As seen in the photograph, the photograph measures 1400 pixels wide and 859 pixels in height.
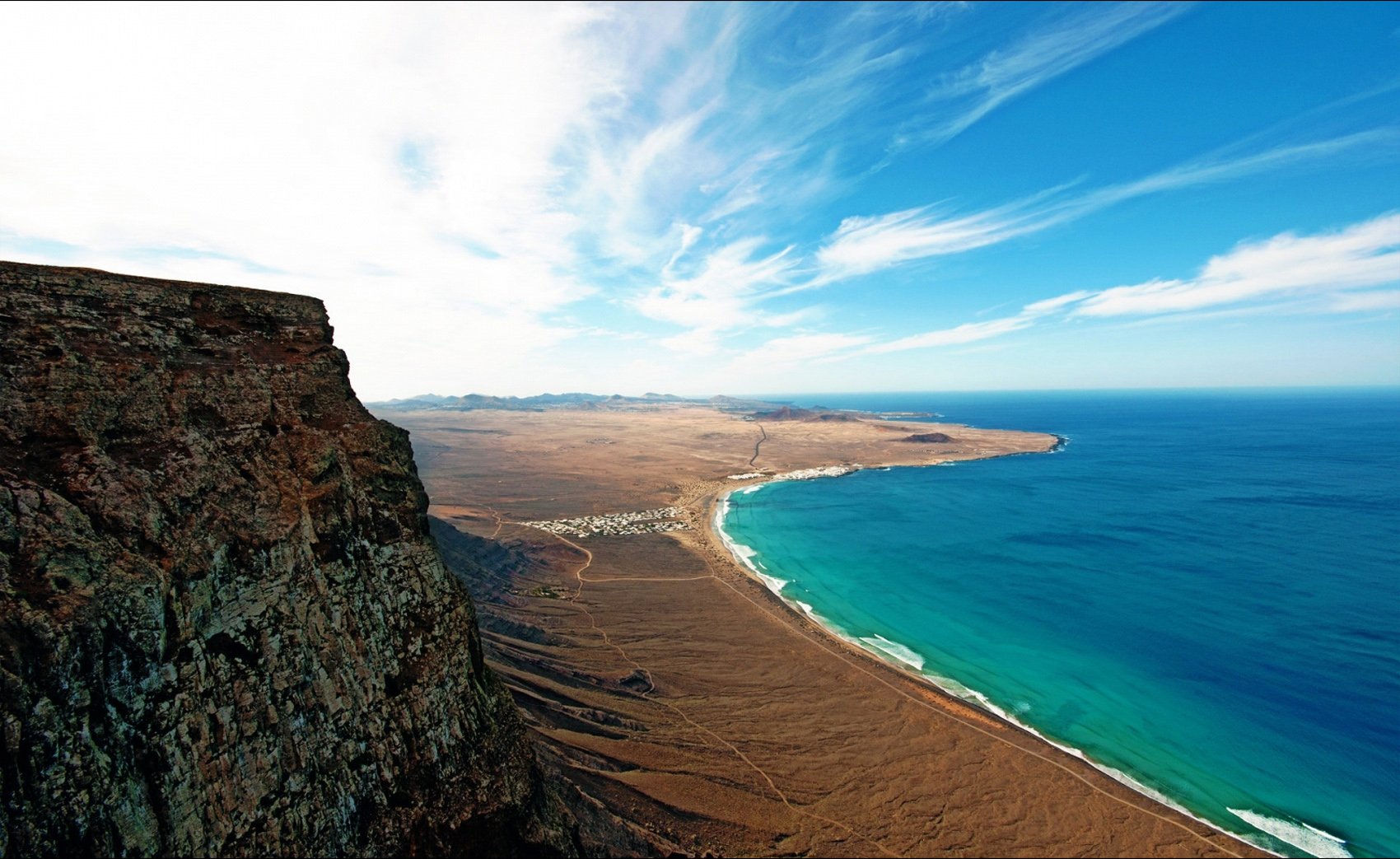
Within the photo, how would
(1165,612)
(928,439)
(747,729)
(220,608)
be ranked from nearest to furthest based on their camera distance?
(220,608) < (747,729) < (1165,612) < (928,439)

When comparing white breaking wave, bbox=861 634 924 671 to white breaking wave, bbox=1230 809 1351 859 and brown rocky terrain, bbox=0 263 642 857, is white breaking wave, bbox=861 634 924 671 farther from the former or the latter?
brown rocky terrain, bbox=0 263 642 857

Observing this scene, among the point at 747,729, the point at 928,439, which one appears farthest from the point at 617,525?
the point at 928,439

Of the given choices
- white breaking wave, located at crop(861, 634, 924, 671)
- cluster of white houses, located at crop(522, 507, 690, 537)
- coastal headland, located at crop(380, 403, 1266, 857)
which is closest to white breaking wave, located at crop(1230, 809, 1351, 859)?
coastal headland, located at crop(380, 403, 1266, 857)

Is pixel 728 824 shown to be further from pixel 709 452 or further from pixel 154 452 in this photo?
pixel 709 452

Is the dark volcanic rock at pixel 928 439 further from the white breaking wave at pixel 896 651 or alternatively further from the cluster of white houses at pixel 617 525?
the white breaking wave at pixel 896 651

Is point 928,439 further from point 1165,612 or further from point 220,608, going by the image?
point 220,608

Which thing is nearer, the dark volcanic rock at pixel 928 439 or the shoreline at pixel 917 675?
the shoreline at pixel 917 675

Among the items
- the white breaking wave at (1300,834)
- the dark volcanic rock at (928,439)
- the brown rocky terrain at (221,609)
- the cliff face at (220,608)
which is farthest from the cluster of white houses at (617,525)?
the dark volcanic rock at (928,439)
